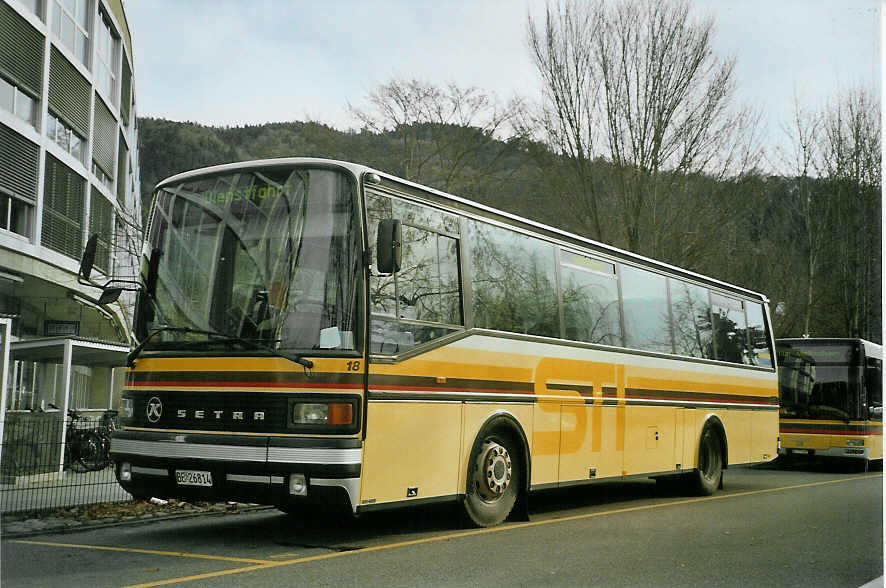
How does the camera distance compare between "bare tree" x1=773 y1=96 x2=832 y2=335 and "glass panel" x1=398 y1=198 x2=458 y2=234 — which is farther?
"bare tree" x1=773 y1=96 x2=832 y2=335

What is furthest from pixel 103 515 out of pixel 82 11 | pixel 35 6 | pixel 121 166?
pixel 121 166

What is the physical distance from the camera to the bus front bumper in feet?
26.9

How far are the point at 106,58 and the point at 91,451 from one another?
14.5 meters

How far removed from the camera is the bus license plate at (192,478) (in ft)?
28.0

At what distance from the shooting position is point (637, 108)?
86.9 ft

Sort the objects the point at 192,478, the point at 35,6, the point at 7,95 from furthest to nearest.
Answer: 1. the point at 35,6
2. the point at 7,95
3. the point at 192,478

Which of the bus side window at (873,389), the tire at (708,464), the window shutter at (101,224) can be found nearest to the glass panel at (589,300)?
the tire at (708,464)

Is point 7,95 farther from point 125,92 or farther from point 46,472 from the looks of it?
point 125,92

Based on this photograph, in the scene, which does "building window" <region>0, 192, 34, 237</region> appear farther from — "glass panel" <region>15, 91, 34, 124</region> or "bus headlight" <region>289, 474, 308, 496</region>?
"bus headlight" <region>289, 474, 308, 496</region>

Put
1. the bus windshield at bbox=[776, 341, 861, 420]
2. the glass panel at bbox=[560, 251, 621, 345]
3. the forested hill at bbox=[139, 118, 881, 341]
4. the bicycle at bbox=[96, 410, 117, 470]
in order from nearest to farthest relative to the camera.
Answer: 1. the glass panel at bbox=[560, 251, 621, 345]
2. the bicycle at bbox=[96, 410, 117, 470]
3. the bus windshield at bbox=[776, 341, 861, 420]
4. the forested hill at bbox=[139, 118, 881, 341]

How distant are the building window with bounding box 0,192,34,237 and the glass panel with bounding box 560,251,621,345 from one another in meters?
12.4

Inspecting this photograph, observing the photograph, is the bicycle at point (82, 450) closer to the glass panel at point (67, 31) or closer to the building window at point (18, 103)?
the building window at point (18, 103)

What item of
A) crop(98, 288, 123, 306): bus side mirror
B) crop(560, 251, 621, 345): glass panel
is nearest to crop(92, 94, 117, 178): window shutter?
crop(560, 251, 621, 345): glass panel

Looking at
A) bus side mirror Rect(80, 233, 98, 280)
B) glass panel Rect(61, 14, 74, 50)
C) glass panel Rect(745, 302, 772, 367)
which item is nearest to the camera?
bus side mirror Rect(80, 233, 98, 280)
